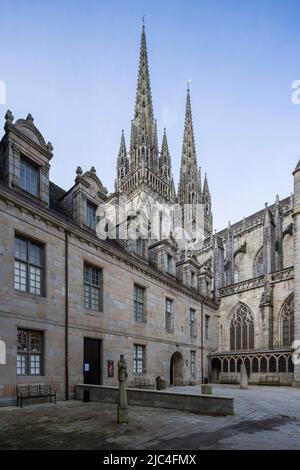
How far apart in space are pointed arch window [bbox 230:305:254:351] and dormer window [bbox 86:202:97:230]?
61.2ft

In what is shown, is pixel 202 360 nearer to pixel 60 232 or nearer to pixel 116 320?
pixel 116 320

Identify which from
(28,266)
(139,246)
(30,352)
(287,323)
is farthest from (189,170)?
(30,352)

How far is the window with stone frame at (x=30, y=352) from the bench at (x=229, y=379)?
19.5 metres

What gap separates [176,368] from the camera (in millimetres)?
24828

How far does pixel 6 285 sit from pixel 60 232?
3.29 m

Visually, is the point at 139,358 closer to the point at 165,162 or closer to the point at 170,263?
the point at 170,263

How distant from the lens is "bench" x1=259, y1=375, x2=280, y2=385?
2539 cm

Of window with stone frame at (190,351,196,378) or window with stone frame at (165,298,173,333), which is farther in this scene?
window with stone frame at (190,351,196,378)

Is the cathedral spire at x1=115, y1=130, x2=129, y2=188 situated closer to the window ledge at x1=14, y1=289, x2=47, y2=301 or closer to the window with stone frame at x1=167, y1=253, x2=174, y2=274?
the window with stone frame at x1=167, y1=253, x2=174, y2=274

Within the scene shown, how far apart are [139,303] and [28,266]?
844 cm

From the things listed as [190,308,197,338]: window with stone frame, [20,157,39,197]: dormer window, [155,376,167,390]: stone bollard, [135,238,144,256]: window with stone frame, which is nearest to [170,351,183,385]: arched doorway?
[190,308,197,338]: window with stone frame

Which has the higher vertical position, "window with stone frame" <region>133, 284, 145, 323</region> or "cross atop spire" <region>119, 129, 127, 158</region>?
"cross atop spire" <region>119, 129, 127, 158</region>
